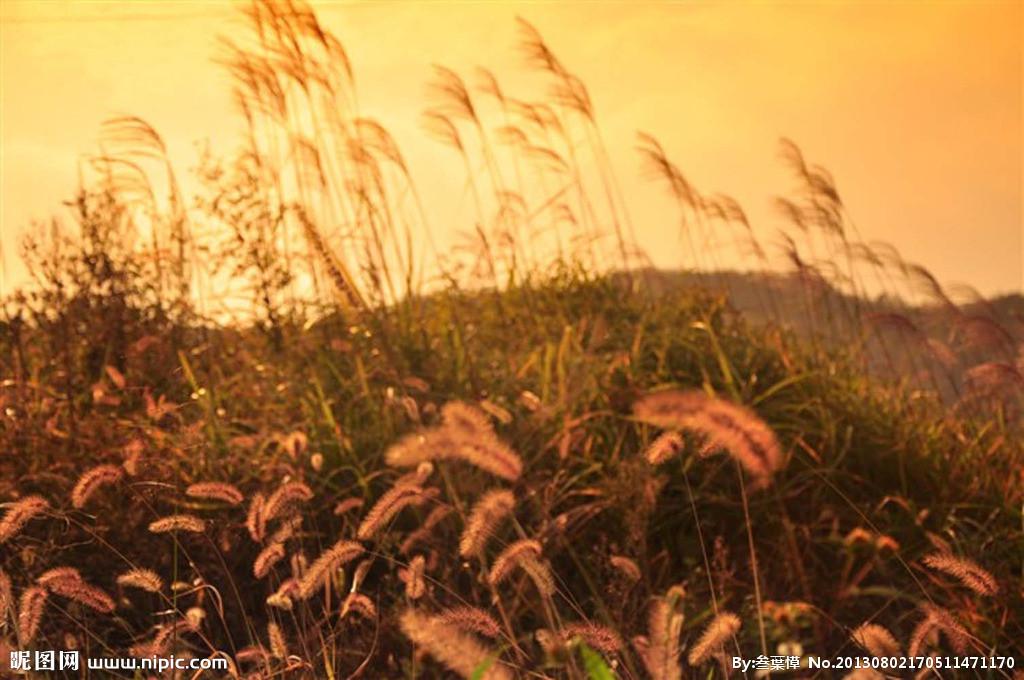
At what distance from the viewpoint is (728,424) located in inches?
76.2

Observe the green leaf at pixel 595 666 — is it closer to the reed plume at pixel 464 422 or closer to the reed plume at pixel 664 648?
the reed plume at pixel 664 648

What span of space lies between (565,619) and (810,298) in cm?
234

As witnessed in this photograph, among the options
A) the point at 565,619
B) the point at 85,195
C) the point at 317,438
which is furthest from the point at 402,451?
the point at 85,195

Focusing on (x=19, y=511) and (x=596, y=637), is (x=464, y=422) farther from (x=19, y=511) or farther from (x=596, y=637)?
(x=19, y=511)

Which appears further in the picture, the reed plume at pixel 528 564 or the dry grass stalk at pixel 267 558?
the dry grass stalk at pixel 267 558

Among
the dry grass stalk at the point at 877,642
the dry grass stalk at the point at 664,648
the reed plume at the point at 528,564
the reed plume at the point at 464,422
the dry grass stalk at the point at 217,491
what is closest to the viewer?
the dry grass stalk at the point at 664,648

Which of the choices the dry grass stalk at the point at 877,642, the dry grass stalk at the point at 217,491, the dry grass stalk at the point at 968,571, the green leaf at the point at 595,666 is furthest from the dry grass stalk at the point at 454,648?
the dry grass stalk at the point at 217,491

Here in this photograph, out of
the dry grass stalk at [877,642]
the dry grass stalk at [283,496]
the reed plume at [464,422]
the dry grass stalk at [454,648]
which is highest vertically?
the reed plume at [464,422]

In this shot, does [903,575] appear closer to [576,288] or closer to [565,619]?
[565,619]

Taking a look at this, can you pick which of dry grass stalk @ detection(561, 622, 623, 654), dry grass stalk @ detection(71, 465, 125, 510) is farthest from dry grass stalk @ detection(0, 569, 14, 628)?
dry grass stalk @ detection(561, 622, 623, 654)

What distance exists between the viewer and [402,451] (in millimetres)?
2373

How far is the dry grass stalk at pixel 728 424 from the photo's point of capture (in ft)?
6.15

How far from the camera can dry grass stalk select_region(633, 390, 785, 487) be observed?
6.15ft

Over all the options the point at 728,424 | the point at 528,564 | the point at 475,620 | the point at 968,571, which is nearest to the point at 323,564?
the point at 475,620
